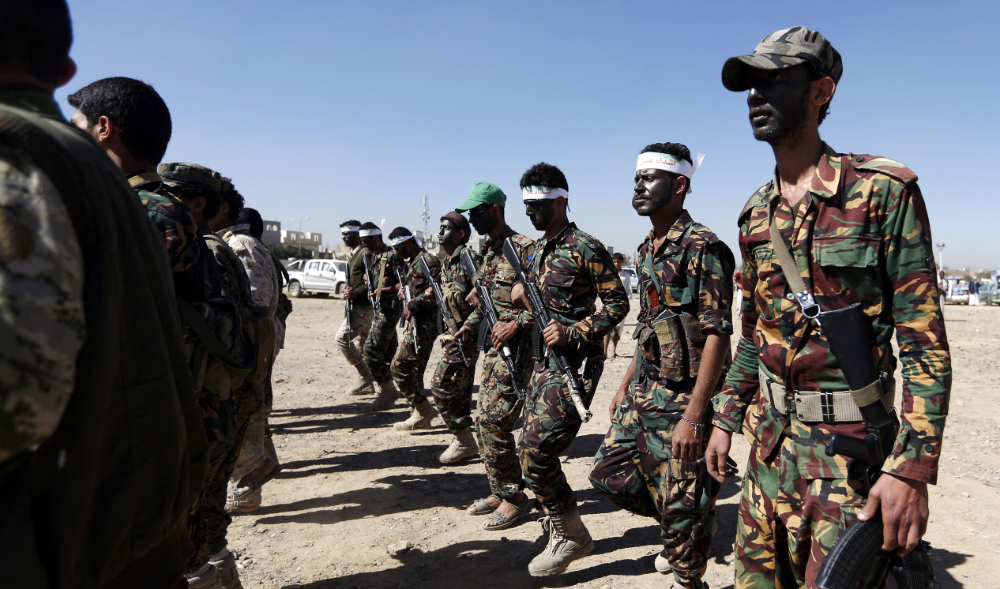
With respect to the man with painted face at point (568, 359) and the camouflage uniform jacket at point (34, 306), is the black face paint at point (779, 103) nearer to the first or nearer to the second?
the man with painted face at point (568, 359)

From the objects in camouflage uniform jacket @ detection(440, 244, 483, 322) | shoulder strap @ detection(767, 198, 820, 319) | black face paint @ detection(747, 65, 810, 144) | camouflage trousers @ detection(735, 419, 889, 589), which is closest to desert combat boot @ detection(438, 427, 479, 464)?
camouflage uniform jacket @ detection(440, 244, 483, 322)

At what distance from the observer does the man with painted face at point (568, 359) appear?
3.55 metres

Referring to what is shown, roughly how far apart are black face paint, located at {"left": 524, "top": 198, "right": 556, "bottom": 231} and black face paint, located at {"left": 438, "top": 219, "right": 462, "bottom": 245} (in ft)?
7.84

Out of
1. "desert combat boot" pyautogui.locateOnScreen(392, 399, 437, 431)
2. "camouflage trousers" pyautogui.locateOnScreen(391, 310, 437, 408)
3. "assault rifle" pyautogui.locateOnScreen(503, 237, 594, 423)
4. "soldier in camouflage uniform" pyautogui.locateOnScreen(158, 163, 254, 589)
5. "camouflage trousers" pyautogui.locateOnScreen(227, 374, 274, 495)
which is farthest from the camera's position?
"desert combat boot" pyautogui.locateOnScreen(392, 399, 437, 431)

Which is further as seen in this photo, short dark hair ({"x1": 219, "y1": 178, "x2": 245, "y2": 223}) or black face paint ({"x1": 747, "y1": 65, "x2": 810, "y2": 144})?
short dark hair ({"x1": 219, "y1": 178, "x2": 245, "y2": 223})

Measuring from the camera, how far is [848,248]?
6.02 feet

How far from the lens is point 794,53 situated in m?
1.94

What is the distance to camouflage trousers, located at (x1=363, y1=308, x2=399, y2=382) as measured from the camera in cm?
764

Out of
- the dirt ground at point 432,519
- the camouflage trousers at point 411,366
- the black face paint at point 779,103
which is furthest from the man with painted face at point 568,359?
the camouflage trousers at point 411,366

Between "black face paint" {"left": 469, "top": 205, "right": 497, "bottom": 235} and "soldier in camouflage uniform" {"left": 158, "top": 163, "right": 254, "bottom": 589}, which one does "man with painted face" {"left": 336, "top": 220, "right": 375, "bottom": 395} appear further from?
"soldier in camouflage uniform" {"left": 158, "top": 163, "right": 254, "bottom": 589}

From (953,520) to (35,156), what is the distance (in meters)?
5.38

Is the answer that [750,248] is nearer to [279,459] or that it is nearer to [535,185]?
[535,185]

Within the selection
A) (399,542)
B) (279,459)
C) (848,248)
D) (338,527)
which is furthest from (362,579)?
(848,248)

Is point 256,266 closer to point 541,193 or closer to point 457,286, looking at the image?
point 541,193
